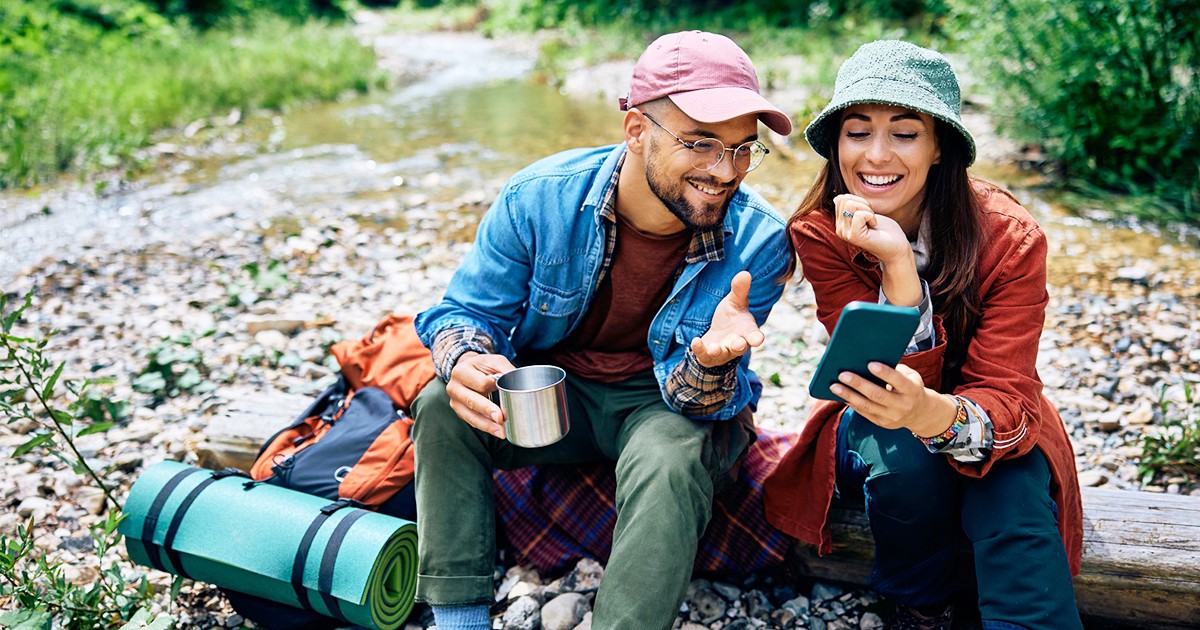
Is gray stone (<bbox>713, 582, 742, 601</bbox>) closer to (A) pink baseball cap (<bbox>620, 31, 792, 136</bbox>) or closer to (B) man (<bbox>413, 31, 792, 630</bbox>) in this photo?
(B) man (<bbox>413, 31, 792, 630</bbox>)

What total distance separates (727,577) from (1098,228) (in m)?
4.76

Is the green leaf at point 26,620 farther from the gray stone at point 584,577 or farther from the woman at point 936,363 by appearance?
the woman at point 936,363

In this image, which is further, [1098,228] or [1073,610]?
[1098,228]

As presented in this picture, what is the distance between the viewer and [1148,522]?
2.56 meters

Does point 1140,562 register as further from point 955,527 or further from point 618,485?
point 618,485

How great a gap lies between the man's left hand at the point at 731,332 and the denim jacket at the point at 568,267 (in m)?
0.26

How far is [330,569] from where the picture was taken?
2508 millimetres

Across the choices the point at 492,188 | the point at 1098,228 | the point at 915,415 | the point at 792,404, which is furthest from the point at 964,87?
the point at 915,415

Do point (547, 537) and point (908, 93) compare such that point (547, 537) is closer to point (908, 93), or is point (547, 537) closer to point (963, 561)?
point (963, 561)

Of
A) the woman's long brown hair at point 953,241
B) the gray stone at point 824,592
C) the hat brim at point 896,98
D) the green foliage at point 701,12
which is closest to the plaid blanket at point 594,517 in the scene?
the gray stone at point 824,592

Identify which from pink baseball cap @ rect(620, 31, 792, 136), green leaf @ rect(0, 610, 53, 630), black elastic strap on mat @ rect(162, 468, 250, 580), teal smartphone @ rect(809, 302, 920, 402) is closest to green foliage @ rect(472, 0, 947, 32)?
pink baseball cap @ rect(620, 31, 792, 136)

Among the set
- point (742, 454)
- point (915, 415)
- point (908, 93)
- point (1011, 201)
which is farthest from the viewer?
point (742, 454)

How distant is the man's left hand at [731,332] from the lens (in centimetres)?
236

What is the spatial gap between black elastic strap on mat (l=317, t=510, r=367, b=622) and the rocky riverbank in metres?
0.32
